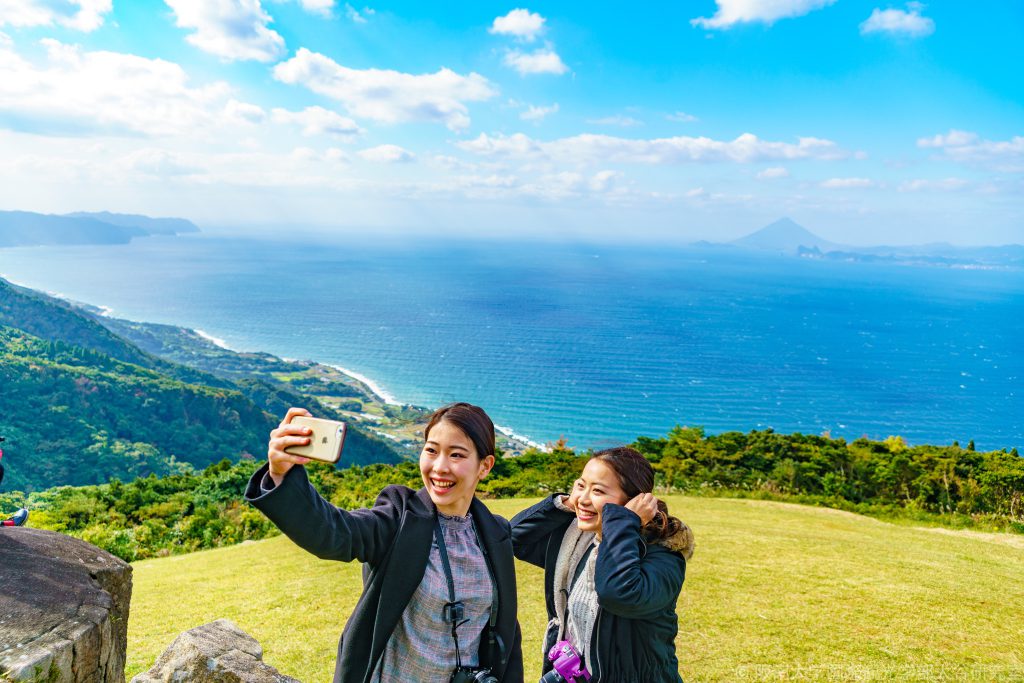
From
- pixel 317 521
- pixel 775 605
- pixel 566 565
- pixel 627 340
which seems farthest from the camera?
pixel 627 340

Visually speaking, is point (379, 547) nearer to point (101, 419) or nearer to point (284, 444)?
point (284, 444)

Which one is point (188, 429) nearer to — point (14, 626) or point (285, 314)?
point (14, 626)

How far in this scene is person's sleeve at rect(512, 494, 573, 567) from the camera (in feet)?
8.87

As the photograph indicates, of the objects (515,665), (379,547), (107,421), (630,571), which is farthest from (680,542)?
(107,421)

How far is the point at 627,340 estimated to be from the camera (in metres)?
98.9

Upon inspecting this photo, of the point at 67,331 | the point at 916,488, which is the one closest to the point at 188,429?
the point at 67,331

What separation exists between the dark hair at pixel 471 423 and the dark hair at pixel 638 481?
490 mm

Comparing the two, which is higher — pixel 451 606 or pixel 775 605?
pixel 451 606

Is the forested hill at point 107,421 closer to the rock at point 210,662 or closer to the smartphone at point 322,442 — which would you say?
the rock at point 210,662

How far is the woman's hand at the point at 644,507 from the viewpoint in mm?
2355

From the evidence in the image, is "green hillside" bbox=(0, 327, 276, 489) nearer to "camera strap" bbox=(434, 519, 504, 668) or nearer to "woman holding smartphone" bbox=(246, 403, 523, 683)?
"woman holding smartphone" bbox=(246, 403, 523, 683)

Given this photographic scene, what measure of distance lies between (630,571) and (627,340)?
98357 mm

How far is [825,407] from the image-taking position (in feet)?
225

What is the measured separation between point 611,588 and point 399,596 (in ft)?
2.42
